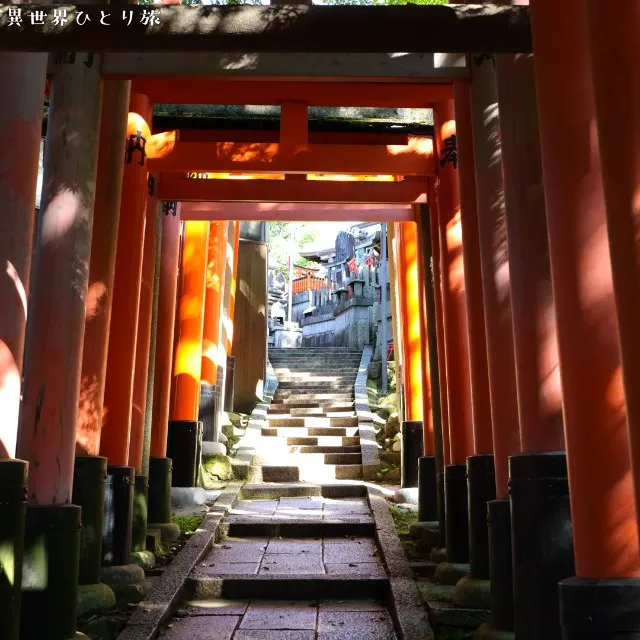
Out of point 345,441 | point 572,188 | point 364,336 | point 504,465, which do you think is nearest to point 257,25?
point 572,188

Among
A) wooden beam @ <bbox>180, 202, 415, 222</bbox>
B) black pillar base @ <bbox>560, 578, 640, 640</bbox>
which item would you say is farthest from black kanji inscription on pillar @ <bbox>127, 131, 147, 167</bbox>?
black pillar base @ <bbox>560, 578, 640, 640</bbox>

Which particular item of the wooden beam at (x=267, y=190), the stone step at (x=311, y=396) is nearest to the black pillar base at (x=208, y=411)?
the stone step at (x=311, y=396)

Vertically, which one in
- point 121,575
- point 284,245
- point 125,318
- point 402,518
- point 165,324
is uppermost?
point 284,245

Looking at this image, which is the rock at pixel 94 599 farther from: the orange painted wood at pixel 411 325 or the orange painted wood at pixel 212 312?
the orange painted wood at pixel 212 312

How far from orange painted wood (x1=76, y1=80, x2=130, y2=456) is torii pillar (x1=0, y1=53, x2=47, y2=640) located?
1304mm

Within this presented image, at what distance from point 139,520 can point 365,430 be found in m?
5.90

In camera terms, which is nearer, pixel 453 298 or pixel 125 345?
pixel 125 345

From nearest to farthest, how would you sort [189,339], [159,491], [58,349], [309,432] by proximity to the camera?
[58,349]
[159,491]
[189,339]
[309,432]

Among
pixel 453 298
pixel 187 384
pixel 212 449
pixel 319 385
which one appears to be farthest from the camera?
pixel 319 385

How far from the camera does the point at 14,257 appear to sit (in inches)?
152

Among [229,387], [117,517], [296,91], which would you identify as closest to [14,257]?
[117,517]

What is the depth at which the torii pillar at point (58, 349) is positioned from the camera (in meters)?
4.09

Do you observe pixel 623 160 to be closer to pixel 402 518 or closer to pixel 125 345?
pixel 125 345

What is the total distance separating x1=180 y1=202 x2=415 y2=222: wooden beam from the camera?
8.82 m
